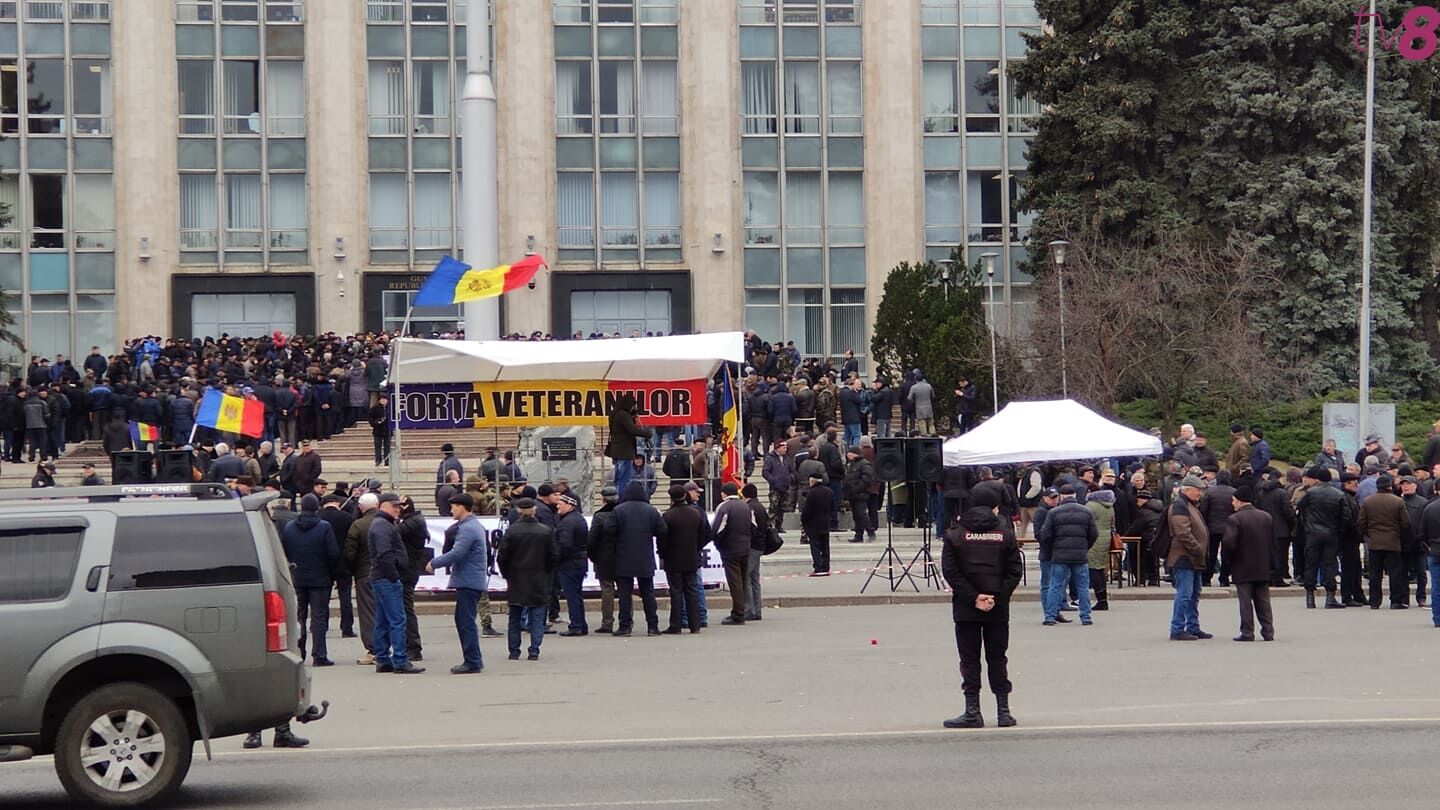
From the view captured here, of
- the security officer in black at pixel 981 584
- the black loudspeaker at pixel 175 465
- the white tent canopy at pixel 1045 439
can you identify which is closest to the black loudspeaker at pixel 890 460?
the white tent canopy at pixel 1045 439

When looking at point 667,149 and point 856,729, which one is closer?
point 856,729

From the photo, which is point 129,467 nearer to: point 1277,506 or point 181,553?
point 1277,506

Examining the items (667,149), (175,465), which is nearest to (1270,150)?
(667,149)

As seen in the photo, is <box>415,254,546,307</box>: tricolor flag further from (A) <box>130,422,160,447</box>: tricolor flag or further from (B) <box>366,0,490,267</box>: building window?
(B) <box>366,0,490,267</box>: building window

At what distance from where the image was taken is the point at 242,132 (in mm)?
58312

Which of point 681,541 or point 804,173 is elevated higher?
point 804,173

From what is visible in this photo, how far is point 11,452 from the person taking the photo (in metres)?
39.6

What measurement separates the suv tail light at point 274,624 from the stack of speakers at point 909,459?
15855 mm

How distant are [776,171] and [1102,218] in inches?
607

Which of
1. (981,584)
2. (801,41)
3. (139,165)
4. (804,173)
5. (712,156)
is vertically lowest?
(981,584)

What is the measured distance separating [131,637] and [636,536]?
10.5 m

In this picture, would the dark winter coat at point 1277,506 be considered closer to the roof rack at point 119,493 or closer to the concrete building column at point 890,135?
the roof rack at point 119,493

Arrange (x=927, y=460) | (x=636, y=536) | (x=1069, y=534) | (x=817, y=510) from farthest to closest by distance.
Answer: (x=817, y=510) → (x=927, y=460) → (x=1069, y=534) → (x=636, y=536)

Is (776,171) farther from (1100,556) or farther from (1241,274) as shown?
(1100,556)
